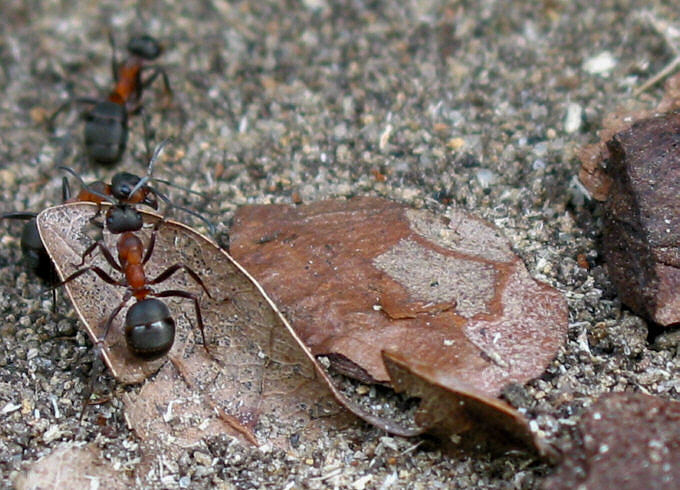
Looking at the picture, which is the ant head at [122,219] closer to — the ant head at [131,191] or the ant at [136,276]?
the ant at [136,276]

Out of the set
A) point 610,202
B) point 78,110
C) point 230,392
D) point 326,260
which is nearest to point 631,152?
point 610,202

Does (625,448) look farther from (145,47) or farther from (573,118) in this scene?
(145,47)

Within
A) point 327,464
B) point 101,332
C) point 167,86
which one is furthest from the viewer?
point 167,86

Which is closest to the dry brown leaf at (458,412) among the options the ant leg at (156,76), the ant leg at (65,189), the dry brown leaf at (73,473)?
the dry brown leaf at (73,473)

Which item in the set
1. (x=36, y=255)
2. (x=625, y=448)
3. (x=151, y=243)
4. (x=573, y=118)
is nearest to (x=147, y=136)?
(x=36, y=255)

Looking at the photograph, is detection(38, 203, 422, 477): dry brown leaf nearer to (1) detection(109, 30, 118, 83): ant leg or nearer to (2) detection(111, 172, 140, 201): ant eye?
(2) detection(111, 172, 140, 201): ant eye

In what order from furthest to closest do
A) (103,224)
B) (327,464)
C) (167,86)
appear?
(167,86), (103,224), (327,464)

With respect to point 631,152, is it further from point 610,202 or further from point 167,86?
point 167,86

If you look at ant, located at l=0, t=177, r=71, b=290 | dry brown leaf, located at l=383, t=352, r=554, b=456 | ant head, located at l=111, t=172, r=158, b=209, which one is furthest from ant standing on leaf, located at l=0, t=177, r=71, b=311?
dry brown leaf, located at l=383, t=352, r=554, b=456
